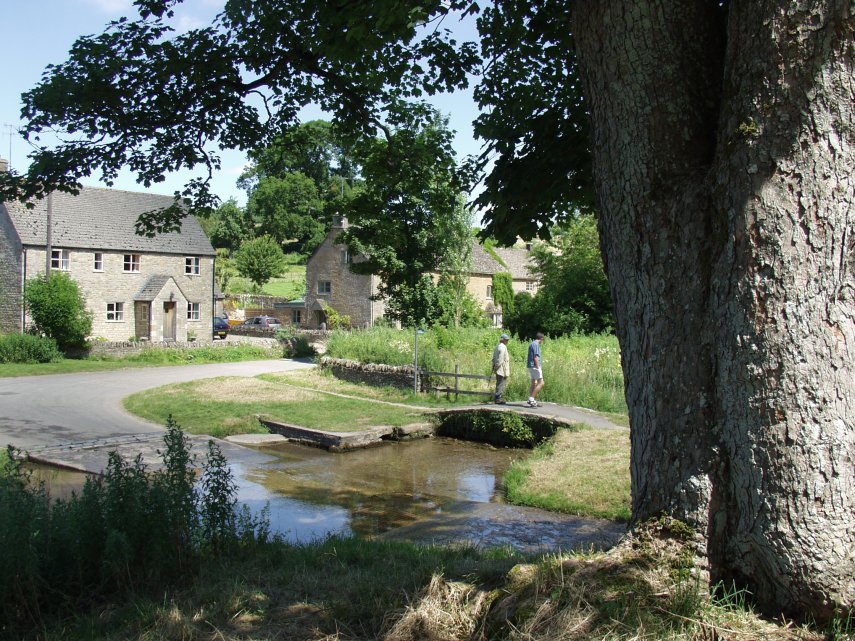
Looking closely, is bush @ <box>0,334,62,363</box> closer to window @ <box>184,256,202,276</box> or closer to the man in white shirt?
window @ <box>184,256,202,276</box>

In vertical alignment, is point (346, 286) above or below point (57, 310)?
above

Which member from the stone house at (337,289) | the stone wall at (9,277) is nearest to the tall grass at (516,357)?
the stone house at (337,289)

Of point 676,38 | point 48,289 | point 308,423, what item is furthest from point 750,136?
point 48,289

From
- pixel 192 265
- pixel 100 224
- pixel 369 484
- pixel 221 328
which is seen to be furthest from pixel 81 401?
pixel 221 328

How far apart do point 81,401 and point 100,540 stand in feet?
59.2

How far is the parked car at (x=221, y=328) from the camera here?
46750 mm

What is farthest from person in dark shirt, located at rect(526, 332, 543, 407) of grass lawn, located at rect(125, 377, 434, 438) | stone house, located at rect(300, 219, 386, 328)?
stone house, located at rect(300, 219, 386, 328)

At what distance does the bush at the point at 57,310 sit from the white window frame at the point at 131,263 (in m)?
5.60

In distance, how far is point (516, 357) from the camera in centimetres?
2284

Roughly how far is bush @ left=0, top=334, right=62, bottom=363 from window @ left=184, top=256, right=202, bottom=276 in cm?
1177

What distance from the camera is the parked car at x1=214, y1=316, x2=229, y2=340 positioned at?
4675cm

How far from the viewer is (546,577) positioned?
4.10 m

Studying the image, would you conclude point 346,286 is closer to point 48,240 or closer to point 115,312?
point 115,312

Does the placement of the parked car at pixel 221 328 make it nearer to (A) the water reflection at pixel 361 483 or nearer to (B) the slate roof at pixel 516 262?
(B) the slate roof at pixel 516 262
